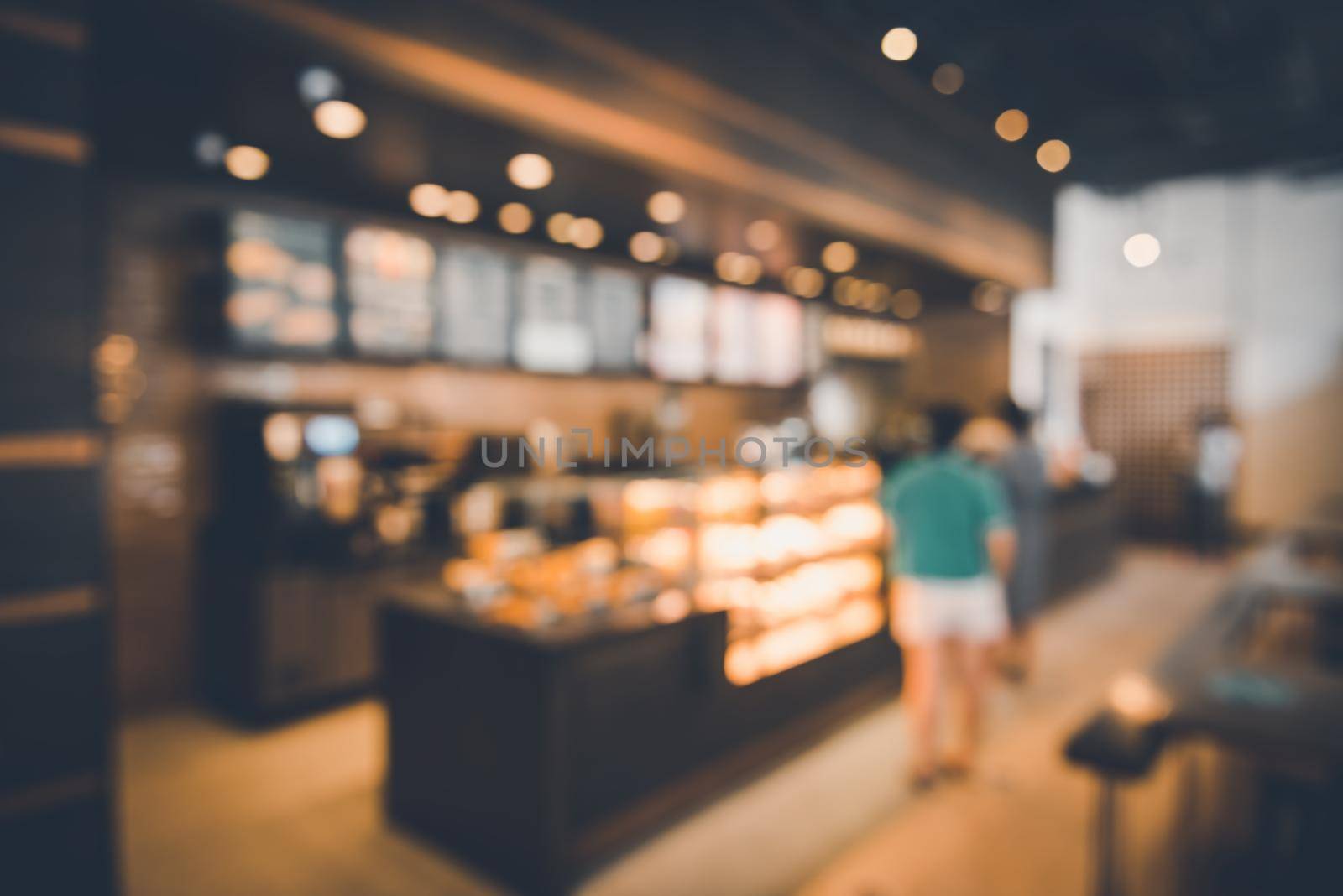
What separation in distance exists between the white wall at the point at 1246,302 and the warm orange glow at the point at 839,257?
13.2 feet

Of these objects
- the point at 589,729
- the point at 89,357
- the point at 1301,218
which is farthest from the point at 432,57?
the point at 1301,218

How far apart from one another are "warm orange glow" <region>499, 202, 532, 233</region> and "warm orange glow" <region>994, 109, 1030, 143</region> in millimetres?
3184

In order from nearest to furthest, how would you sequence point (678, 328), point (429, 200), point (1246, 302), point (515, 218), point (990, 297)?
point (429, 200), point (515, 218), point (678, 328), point (990, 297), point (1246, 302)

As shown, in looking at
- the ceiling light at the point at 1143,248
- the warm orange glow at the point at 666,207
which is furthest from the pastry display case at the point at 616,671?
the ceiling light at the point at 1143,248

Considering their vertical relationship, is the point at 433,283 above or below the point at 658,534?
above

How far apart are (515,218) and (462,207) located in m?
0.39

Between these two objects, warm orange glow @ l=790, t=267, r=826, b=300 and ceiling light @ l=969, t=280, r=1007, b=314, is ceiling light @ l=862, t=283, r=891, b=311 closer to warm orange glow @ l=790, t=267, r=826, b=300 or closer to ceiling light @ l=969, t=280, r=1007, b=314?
warm orange glow @ l=790, t=267, r=826, b=300

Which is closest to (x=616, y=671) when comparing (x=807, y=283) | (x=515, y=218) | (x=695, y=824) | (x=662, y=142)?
(x=695, y=824)

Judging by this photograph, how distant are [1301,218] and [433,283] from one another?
10.4 m

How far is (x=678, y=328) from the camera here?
6195mm

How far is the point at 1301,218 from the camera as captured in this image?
9.13m

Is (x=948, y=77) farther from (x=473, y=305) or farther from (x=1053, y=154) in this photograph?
(x=473, y=305)

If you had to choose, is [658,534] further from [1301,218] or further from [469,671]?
[1301,218]

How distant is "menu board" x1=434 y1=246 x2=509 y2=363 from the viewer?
514cm
